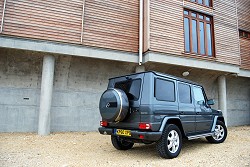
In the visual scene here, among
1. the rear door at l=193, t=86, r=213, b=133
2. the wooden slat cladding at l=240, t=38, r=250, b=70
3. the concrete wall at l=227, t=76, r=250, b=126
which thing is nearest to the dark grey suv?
the rear door at l=193, t=86, r=213, b=133

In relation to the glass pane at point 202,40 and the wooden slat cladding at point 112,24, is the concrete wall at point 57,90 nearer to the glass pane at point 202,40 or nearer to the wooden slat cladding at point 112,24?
the wooden slat cladding at point 112,24

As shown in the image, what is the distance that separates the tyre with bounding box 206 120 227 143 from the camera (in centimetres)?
578

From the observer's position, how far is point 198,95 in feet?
17.9

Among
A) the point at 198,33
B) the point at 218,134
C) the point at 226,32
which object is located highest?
the point at 226,32

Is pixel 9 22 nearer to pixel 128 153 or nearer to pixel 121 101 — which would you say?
pixel 121 101

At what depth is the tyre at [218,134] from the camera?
5781mm

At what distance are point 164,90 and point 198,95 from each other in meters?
1.68

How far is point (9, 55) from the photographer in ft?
25.4

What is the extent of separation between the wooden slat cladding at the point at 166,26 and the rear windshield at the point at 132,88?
426cm

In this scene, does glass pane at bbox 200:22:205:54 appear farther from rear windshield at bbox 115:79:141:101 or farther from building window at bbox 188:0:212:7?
rear windshield at bbox 115:79:141:101

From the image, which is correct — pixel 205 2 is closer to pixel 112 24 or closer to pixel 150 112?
pixel 112 24

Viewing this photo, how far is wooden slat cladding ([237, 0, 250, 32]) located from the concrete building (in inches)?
82.9

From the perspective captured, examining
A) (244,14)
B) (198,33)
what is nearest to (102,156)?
(198,33)

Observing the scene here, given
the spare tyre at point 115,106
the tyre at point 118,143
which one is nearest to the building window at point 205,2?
the spare tyre at point 115,106
